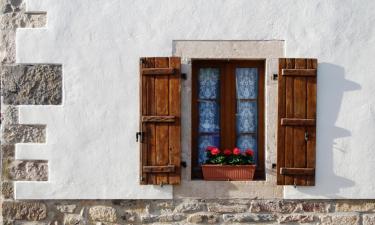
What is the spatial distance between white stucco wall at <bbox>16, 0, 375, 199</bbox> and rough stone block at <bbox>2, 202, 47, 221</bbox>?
0.41m

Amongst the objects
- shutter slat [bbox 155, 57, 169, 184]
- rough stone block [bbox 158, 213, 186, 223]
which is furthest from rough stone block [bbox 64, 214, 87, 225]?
shutter slat [bbox 155, 57, 169, 184]

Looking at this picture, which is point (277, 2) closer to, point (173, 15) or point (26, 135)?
point (173, 15)

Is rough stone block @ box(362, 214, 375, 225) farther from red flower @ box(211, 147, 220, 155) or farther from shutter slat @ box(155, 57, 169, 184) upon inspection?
shutter slat @ box(155, 57, 169, 184)

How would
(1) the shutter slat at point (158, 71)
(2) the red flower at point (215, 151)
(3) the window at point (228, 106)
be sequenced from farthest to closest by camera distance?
(3) the window at point (228, 106) → (2) the red flower at point (215, 151) → (1) the shutter slat at point (158, 71)

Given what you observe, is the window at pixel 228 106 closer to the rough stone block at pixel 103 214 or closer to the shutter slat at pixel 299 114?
the shutter slat at pixel 299 114

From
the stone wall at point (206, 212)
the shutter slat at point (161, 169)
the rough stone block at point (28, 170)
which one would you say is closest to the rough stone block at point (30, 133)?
the rough stone block at point (28, 170)

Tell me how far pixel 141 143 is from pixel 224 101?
88 cm

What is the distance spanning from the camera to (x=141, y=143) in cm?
595

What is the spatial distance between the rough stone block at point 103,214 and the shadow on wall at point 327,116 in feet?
5.59

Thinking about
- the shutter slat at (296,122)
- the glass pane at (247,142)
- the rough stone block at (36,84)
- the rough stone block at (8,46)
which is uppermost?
the rough stone block at (8,46)

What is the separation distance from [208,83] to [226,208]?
1160 mm

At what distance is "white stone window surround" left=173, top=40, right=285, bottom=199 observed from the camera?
599 cm

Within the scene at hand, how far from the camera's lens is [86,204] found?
6.07 metres

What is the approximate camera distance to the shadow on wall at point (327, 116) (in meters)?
5.98
